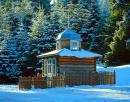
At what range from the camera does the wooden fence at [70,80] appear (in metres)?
40.1

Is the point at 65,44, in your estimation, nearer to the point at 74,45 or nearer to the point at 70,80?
the point at 74,45

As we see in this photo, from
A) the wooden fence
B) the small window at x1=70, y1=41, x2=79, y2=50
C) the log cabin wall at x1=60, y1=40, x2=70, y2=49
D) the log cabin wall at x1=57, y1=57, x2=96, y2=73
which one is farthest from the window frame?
the wooden fence

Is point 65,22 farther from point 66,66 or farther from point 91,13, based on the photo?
point 66,66

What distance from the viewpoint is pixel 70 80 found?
4147cm

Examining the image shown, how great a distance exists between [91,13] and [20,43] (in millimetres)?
15877

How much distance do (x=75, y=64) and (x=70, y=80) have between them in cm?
398

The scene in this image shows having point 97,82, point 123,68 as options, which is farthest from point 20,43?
point 97,82

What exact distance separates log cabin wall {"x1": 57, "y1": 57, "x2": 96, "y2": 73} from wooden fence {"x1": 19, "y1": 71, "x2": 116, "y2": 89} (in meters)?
2.60

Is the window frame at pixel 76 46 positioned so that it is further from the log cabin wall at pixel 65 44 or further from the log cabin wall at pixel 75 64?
the log cabin wall at pixel 75 64

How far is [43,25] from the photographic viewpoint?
6838 cm

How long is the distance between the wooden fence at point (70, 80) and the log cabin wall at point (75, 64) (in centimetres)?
260

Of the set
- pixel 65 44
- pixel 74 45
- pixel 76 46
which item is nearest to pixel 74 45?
pixel 74 45

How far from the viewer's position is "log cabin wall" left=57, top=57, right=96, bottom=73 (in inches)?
1754

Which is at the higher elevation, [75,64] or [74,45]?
[74,45]
